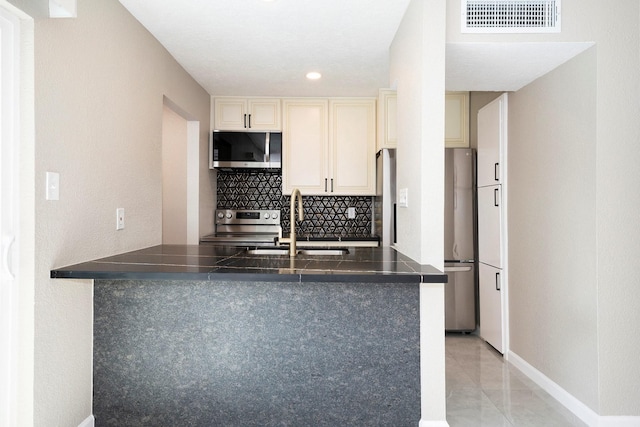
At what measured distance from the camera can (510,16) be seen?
225 cm

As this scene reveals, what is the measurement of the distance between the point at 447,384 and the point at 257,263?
173 cm

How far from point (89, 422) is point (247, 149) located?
2.80m

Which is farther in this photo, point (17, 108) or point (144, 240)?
point (144, 240)

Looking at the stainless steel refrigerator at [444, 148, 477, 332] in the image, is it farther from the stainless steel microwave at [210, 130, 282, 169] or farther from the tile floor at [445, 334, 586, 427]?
the stainless steel microwave at [210, 130, 282, 169]

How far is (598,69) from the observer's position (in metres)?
2.21

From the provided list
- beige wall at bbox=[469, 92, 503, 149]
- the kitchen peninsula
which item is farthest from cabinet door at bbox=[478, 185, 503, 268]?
the kitchen peninsula

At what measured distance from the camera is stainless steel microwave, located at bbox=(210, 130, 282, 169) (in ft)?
13.8

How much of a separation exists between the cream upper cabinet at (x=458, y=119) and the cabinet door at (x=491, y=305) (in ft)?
3.98

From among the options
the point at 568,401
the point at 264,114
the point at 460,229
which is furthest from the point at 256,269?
the point at 264,114

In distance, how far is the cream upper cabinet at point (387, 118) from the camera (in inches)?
157

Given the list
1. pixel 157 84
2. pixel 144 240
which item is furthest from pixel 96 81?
pixel 144 240

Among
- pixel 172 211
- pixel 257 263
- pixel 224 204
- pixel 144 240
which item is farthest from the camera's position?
pixel 224 204

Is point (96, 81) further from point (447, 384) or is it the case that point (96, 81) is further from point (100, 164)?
point (447, 384)

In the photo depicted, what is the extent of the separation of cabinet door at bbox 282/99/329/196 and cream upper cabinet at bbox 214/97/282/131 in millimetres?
113
